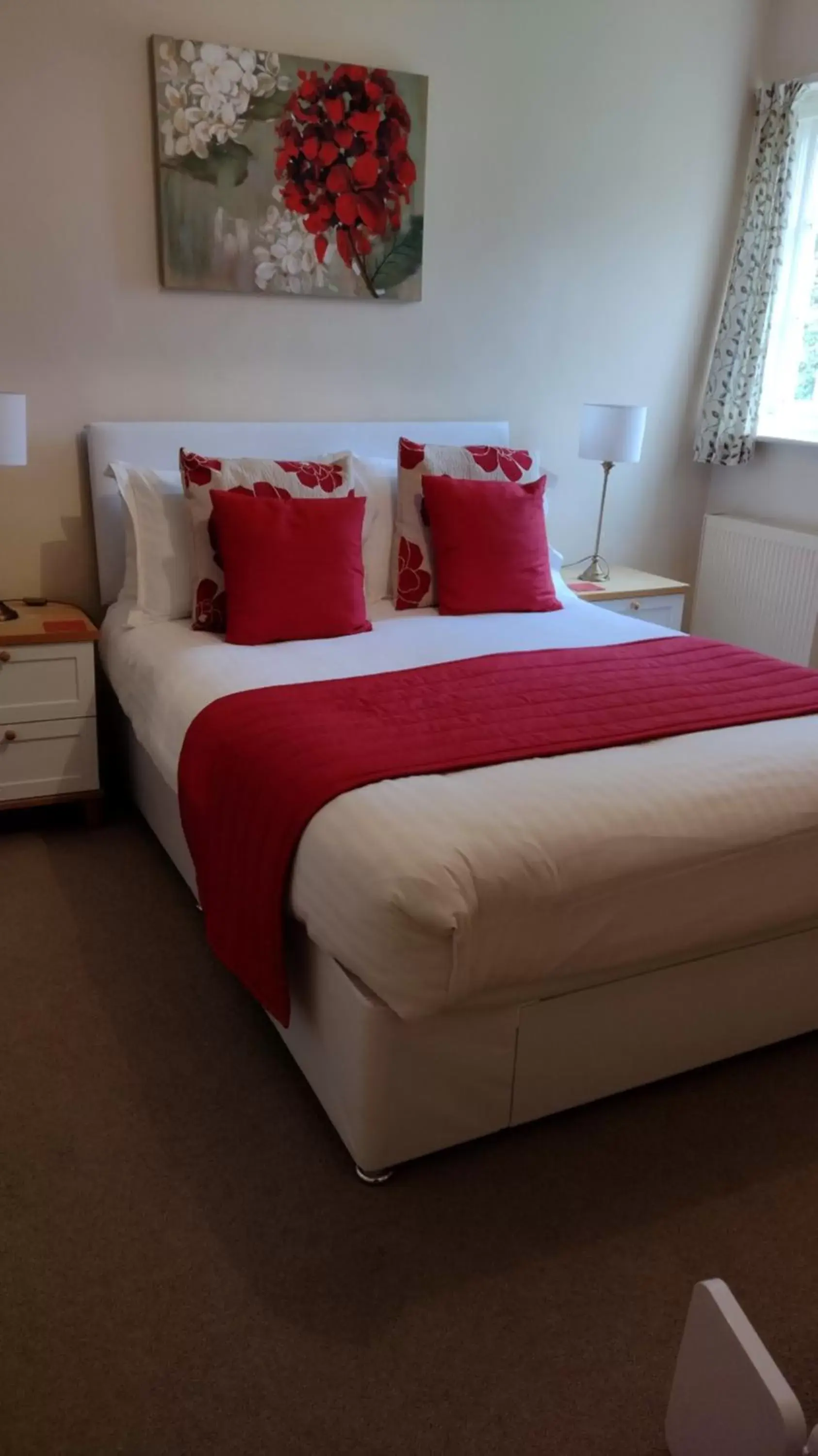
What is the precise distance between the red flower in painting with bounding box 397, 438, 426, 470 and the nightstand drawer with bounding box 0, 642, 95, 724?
107 cm

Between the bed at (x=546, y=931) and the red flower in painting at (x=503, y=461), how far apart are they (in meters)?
1.44

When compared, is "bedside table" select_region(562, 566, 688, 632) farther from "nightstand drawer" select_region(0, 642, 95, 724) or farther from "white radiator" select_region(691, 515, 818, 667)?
"nightstand drawer" select_region(0, 642, 95, 724)

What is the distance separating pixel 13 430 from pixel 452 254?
164 centimetres

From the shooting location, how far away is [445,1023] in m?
1.69

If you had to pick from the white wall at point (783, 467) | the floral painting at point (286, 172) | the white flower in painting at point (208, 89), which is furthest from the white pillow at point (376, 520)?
the white wall at point (783, 467)

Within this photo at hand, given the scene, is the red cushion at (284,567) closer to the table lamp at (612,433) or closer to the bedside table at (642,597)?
the bedside table at (642,597)

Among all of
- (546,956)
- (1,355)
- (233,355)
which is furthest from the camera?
(233,355)

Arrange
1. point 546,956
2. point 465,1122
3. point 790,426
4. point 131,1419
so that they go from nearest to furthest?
point 131,1419, point 546,956, point 465,1122, point 790,426

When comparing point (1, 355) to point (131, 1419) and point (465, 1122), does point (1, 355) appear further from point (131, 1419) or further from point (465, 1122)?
point (131, 1419)

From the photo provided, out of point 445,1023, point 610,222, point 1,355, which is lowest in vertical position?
point 445,1023

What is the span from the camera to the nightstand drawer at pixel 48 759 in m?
2.83

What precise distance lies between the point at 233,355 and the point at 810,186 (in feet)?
7.39

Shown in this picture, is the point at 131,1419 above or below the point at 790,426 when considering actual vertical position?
below

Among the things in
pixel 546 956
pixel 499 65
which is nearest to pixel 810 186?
pixel 499 65
